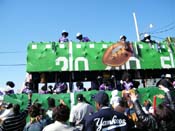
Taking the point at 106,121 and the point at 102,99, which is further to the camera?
the point at 102,99

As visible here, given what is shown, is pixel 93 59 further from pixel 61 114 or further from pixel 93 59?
pixel 61 114

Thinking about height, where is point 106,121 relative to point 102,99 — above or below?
below

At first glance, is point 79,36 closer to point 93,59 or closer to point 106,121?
point 93,59

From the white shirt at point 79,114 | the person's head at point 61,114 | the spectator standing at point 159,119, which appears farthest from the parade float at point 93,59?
the person's head at point 61,114

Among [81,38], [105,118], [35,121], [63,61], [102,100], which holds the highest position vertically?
[81,38]

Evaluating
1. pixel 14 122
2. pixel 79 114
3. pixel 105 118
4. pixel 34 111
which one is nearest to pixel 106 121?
pixel 105 118

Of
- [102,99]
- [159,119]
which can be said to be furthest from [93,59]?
[102,99]

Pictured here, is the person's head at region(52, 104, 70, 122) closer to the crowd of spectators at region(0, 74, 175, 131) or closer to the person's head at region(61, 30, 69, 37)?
the crowd of spectators at region(0, 74, 175, 131)

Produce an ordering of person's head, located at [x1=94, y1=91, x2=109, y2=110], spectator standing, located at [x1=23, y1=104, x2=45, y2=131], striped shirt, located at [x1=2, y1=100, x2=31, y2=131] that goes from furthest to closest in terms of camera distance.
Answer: striped shirt, located at [x1=2, y1=100, x2=31, y2=131], spectator standing, located at [x1=23, y1=104, x2=45, y2=131], person's head, located at [x1=94, y1=91, x2=109, y2=110]

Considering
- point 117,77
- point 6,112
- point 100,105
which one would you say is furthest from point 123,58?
point 100,105

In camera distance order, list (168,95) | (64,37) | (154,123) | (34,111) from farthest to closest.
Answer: (64,37) < (168,95) < (34,111) < (154,123)

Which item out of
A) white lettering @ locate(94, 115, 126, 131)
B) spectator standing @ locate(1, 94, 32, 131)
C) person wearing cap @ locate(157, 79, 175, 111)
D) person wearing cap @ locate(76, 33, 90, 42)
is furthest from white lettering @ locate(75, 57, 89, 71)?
white lettering @ locate(94, 115, 126, 131)

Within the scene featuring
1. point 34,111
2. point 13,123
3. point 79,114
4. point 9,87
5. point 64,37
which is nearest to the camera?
point 34,111

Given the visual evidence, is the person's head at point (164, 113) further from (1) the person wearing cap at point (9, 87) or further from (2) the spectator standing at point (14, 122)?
(1) the person wearing cap at point (9, 87)
